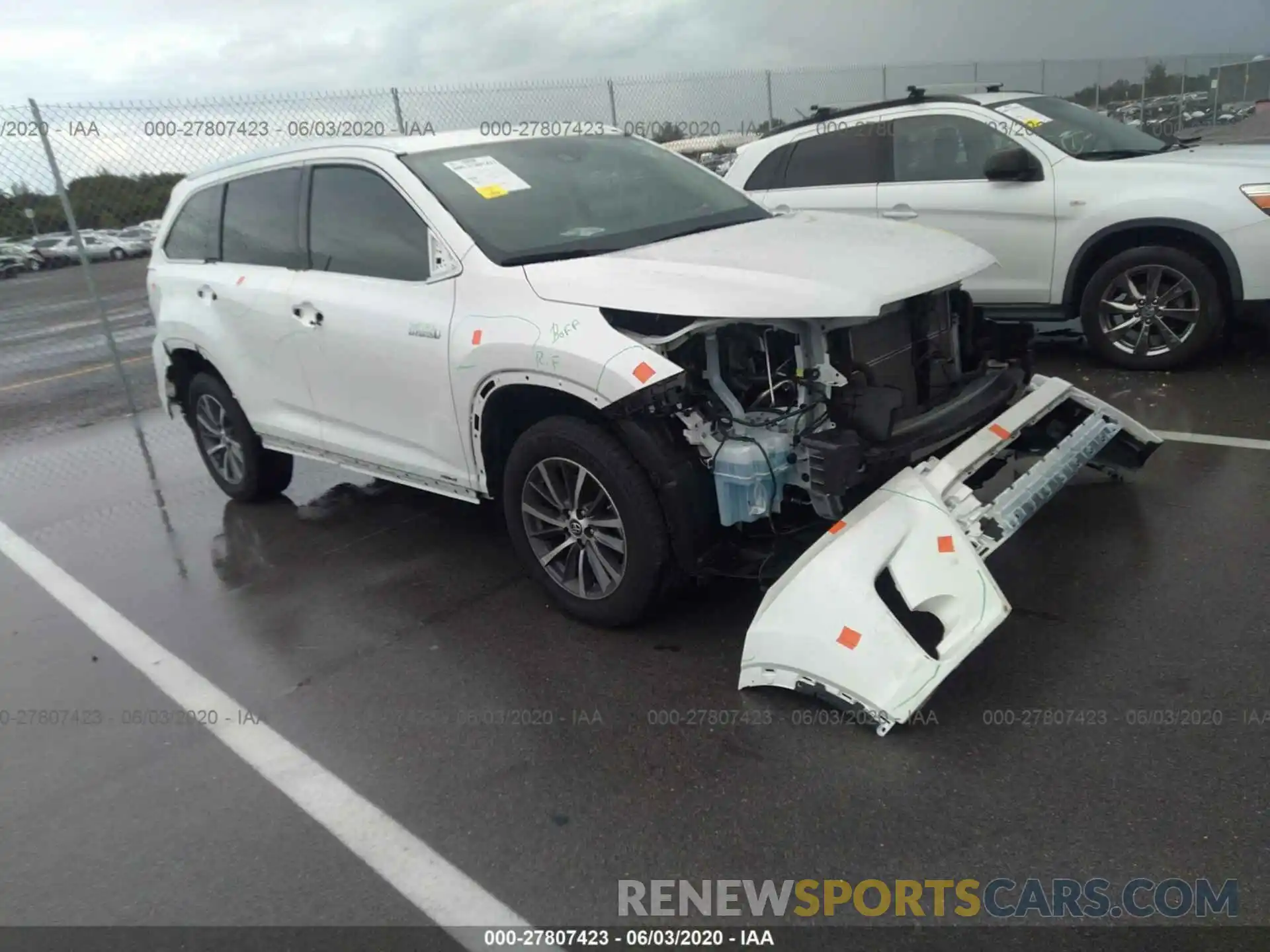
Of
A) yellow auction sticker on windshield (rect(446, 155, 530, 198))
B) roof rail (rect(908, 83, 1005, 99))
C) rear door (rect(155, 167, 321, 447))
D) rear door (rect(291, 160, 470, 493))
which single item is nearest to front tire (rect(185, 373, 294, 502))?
rear door (rect(155, 167, 321, 447))

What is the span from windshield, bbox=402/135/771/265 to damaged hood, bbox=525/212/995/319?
192 millimetres

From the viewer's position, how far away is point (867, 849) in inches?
108

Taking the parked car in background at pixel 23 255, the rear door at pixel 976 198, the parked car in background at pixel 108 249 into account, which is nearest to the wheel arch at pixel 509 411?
the rear door at pixel 976 198

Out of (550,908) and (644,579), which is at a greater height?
(644,579)

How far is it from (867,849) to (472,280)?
2571 millimetres

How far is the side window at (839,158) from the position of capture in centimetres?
750

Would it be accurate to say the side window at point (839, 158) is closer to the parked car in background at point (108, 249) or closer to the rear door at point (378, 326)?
the rear door at point (378, 326)

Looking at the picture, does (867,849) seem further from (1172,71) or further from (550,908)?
(1172,71)

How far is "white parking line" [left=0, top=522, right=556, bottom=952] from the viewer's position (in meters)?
2.71

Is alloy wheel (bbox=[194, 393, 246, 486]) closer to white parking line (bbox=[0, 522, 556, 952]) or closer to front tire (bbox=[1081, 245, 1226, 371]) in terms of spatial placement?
white parking line (bbox=[0, 522, 556, 952])

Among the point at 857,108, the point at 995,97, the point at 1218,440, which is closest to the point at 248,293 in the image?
the point at 857,108

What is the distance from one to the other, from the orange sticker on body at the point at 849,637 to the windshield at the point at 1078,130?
5.02m

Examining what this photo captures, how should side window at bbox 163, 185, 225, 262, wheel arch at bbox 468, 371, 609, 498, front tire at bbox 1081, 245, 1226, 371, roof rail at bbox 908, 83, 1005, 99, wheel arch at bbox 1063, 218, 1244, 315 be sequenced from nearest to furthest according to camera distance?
wheel arch at bbox 468, 371, 609, 498
side window at bbox 163, 185, 225, 262
wheel arch at bbox 1063, 218, 1244, 315
front tire at bbox 1081, 245, 1226, 371
roof rail at bbox 908, 83, 1005, 99

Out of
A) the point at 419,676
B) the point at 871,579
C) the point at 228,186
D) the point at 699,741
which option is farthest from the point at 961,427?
the point at 228,186
